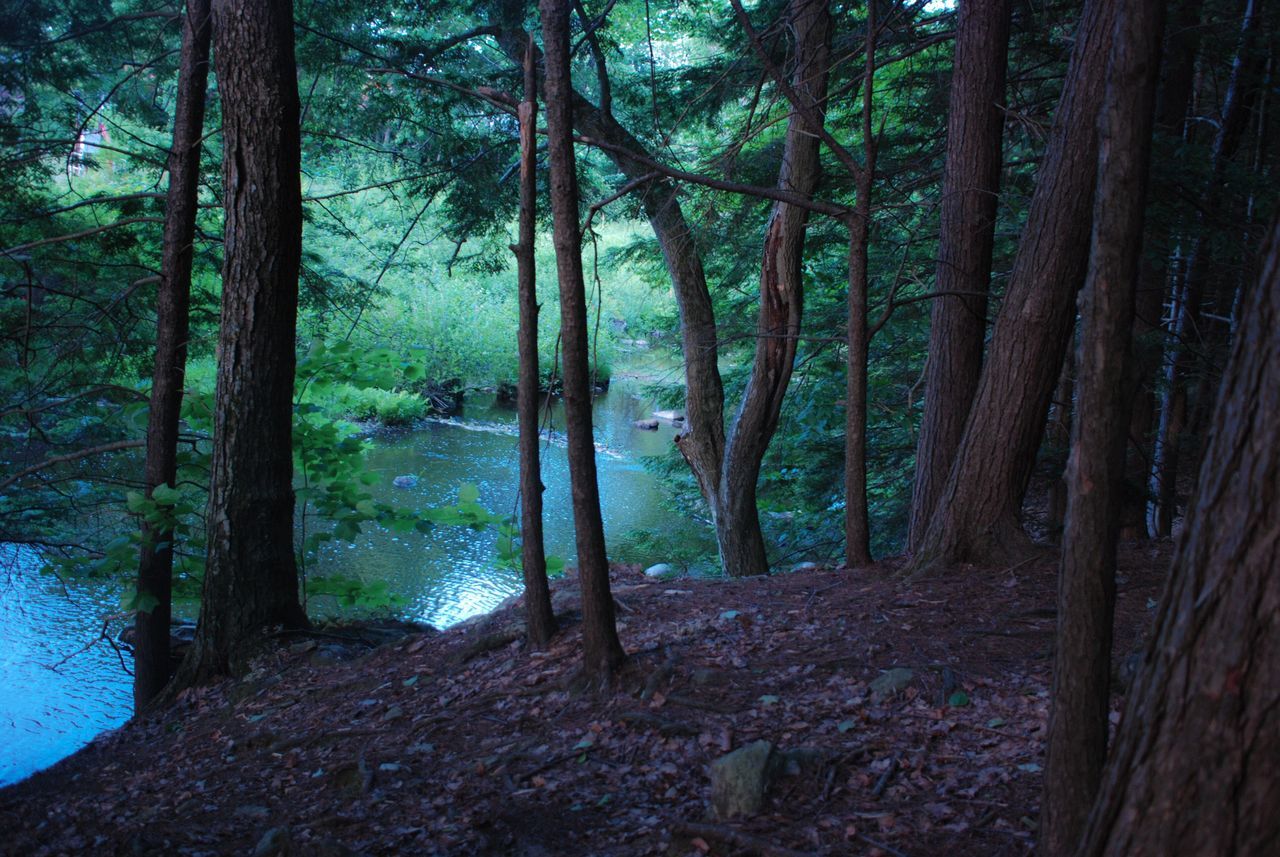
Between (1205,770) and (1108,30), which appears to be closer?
(1205,770)

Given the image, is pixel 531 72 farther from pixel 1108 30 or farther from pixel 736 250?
pixel 736 250

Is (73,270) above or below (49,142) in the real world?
below

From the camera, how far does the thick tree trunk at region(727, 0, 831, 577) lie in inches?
331

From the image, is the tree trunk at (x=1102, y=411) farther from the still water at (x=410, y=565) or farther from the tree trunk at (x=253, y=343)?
the tree trunk at (x=253, y=343)

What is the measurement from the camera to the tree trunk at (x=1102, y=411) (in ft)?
7.34

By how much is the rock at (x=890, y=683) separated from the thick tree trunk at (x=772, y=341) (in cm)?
432

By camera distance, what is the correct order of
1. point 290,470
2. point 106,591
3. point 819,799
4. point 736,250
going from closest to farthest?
1. point 819,799
2. point 290,470
3. point 736,250
4. point 106,591

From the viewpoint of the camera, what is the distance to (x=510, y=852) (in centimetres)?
337

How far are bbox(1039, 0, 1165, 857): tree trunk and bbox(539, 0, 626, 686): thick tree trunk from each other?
2.40m

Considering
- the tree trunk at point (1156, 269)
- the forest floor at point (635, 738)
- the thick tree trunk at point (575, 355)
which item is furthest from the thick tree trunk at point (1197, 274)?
the thick tree trunk at point (575, 355)

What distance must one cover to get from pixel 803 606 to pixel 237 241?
4.10 metres

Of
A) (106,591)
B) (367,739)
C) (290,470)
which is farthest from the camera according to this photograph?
(106,591)

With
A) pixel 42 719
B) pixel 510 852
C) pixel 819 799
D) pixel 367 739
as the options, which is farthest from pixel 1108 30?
pixel 42 719

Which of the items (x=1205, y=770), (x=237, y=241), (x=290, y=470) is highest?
(x=237, y=241)
